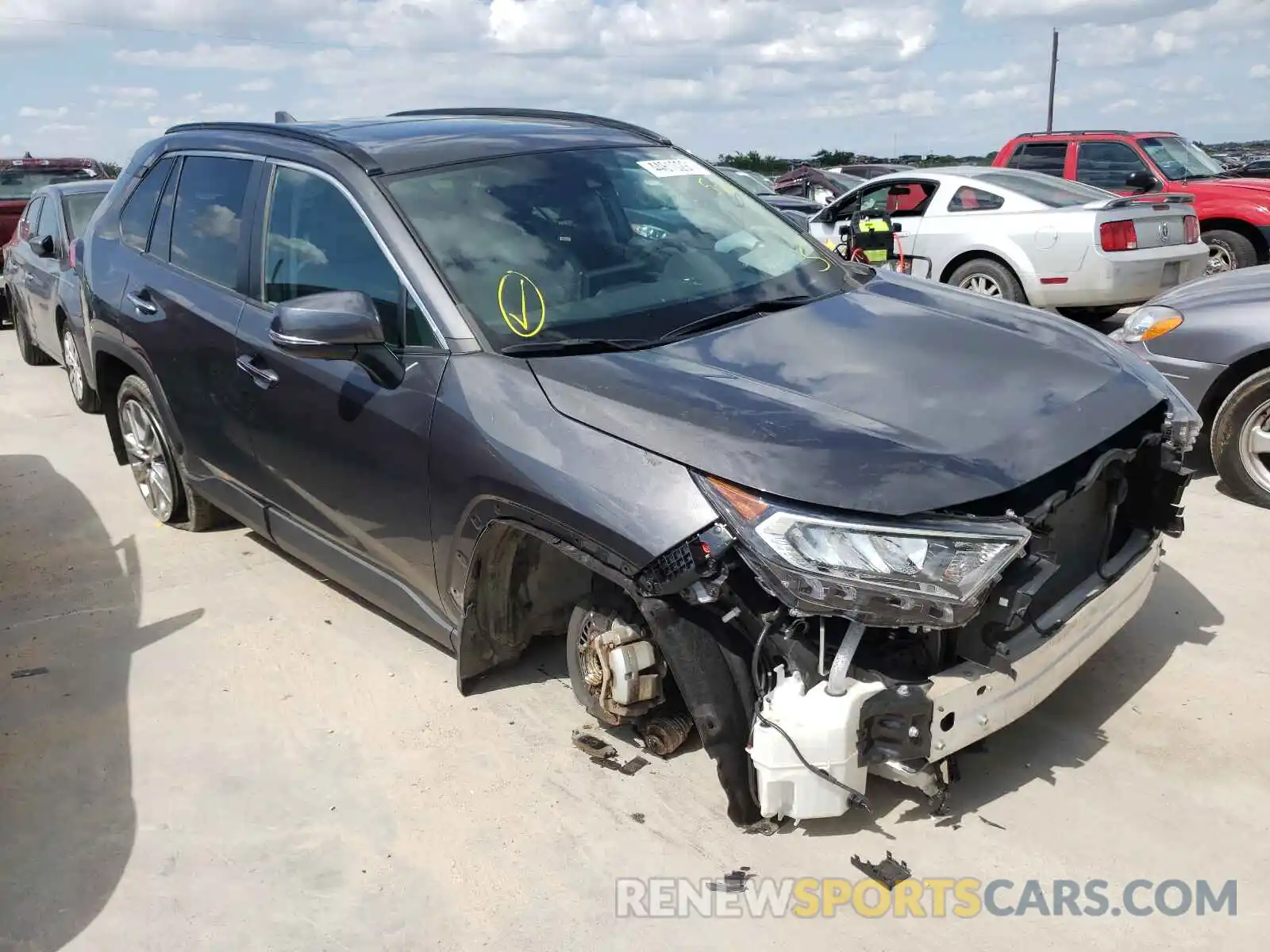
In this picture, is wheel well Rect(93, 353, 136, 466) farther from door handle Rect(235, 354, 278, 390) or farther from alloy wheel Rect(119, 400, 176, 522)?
door handle Rect(235, 354, 278, 390)

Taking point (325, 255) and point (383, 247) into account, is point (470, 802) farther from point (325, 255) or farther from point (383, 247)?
point (325, 255)

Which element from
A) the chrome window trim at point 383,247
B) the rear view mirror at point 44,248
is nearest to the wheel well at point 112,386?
the chrome window trim at point 383,247

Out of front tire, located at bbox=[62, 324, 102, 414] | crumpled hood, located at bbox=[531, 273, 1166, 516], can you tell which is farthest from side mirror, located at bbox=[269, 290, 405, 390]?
front tire, located at bbox=[62, 324, 102, 414]

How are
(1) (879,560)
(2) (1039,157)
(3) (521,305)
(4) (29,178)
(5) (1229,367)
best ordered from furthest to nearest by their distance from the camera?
(4) (29,178), (2) (1039,157), (5) (1229,367), (3) (521,305), (1) (879,560)

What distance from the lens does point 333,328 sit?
3086 millimetres

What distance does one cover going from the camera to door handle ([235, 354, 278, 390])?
12.5 feet

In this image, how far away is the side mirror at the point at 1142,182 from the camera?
11.2m

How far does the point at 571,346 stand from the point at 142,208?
297cm

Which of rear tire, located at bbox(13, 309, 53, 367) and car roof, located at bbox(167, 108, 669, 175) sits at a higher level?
car roof, located at bbox(167, 108, 669, 175)

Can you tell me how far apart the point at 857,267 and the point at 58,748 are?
3.31 m

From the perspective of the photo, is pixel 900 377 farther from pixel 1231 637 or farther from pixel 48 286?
pixel 48 286

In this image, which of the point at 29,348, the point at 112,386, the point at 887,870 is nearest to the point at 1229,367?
the point at 887,870

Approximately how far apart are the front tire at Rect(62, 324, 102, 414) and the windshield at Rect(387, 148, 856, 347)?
17.8 feet

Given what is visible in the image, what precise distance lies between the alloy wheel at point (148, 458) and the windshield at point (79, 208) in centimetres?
387
